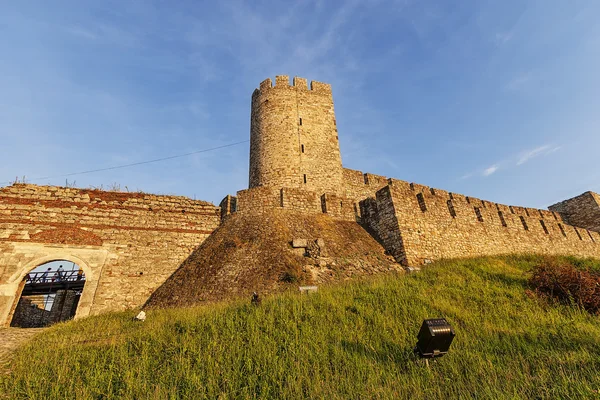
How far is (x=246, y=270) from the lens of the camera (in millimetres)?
11141

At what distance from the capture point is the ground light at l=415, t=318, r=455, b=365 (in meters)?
4.16

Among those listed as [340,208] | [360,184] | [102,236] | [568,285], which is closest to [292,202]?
[340,208]

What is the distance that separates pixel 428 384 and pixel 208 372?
340 centimetres

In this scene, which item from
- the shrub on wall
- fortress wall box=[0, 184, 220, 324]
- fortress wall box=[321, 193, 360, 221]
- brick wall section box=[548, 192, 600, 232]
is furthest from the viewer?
brick wall section box=[548, 192, 600, 232]

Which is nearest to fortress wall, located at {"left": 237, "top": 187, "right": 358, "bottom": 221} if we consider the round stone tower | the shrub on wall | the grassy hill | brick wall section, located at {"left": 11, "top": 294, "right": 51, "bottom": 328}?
the round stone tower

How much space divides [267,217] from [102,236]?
721 cm

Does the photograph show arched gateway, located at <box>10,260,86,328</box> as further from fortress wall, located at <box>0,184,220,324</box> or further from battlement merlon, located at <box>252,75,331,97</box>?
battlement merlon, located at <box>252,75,331,97</box>

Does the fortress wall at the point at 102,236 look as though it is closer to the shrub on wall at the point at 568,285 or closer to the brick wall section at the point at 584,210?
the shrub on wall at the point at 568,285

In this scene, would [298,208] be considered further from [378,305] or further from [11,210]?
[11,210]

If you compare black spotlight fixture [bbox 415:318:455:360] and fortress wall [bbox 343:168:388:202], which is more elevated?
fortress wall [bbox 343:168:388:202]

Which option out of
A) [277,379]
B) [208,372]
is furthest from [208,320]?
[277,379]

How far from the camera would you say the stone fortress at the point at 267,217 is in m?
11.5

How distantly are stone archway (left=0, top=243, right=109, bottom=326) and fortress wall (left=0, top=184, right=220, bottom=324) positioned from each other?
0.10ft

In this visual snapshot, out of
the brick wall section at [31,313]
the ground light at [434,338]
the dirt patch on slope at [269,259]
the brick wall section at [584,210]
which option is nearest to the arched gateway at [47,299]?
the brick wall section at [31,313]
